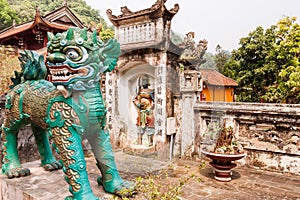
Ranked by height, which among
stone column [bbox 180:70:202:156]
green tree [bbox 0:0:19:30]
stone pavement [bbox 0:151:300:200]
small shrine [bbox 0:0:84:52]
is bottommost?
stone pavement [bbox 0:151:300:200]

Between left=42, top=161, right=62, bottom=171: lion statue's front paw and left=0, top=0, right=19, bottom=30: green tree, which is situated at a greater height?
left=0, top=0, right=19, bottom=30: green tree

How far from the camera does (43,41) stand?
13.2 meters

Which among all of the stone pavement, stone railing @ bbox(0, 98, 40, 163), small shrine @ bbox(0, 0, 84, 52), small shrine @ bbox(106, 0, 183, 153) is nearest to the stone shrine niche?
small shrine @ bbox(106, 0, 183, 153)

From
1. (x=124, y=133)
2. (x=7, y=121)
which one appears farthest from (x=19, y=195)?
(x=124, y=133)

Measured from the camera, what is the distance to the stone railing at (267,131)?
4977 mm

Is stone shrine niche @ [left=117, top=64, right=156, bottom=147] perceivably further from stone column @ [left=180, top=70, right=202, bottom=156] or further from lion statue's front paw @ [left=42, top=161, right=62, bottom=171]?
lion statue's front paw @ [left=42, top=161, right=62, bottom=171]

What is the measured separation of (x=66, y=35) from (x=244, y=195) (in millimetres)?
3642

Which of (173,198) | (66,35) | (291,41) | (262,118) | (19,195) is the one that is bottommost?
(19,195)

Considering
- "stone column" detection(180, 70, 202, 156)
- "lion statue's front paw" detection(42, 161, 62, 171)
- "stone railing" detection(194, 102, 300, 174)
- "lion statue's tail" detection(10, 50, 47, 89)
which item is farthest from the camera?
"stone column" detection(180, 70, 202, 156)

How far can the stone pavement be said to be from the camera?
3.13 m

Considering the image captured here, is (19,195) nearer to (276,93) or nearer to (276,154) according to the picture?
(276,154)

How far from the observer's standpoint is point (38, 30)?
1246cm

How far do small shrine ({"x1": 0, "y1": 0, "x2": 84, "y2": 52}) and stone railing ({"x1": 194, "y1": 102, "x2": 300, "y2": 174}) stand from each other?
9.33m

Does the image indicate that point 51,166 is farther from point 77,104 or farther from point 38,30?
point 38,30
